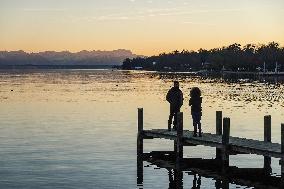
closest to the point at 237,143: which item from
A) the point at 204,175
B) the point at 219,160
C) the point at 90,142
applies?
the point at 204,175

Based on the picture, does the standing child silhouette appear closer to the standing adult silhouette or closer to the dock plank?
the dock plank

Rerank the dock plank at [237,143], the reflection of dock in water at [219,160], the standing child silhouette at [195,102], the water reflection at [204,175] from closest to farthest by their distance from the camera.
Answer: the dock plank at [237,143]
the reflection of dock in water at [219,160]
the water reflection at [204,175]
the standing child silhouette at [195,102]

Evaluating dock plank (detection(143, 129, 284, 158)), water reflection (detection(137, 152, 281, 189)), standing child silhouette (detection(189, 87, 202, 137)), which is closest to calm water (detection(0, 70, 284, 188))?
water reflection (detection(137, 152, 281, 189))

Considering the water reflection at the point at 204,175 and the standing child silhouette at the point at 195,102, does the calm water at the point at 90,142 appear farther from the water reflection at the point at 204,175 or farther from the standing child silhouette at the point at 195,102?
the standing child silhouette at the point at 195,102

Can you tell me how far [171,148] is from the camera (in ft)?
132

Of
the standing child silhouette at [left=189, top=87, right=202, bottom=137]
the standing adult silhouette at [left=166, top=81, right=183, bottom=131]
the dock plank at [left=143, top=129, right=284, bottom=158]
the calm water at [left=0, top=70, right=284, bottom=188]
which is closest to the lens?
the dock plank at [left=143, top=129, right=284, bottom=158]

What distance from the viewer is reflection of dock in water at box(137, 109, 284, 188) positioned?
87.0 ft

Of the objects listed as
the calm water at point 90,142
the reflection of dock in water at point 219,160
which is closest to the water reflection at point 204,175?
the reflection of dock in water at point 219,160

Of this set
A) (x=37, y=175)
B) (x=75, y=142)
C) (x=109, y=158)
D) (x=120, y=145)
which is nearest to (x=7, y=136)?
(x=75, y=142)

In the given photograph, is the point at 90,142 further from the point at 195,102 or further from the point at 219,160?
the point at 195,102

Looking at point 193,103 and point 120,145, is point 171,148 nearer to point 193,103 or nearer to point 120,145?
point 120,145

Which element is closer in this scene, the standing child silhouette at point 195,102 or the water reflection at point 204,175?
the water reflection at point 204,175

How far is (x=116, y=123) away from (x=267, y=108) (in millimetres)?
26480

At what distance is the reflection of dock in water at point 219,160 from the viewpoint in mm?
26516
